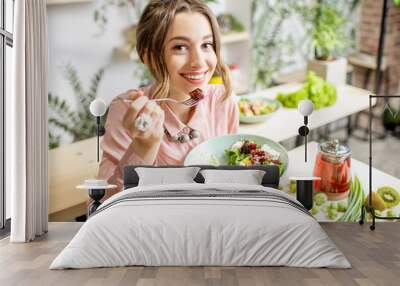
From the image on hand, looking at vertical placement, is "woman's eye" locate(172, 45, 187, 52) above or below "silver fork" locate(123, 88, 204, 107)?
above

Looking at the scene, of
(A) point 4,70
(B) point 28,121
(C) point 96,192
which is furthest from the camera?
(C) point 96,192

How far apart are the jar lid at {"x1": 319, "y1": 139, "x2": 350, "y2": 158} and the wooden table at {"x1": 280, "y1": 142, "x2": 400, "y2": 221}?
88 millimetres

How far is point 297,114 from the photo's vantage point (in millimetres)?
5723

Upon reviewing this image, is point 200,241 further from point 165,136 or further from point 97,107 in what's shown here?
point 97,107

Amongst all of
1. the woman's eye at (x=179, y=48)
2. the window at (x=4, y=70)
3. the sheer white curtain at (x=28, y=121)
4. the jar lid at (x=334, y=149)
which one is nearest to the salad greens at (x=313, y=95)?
the jar lid at (x=334, y=149)

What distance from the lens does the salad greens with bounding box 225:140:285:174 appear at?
5574mm

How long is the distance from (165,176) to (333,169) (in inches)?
56.1

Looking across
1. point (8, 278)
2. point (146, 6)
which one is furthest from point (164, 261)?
point (146, 6)

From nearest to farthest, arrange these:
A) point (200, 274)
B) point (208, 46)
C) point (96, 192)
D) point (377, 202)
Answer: point (200, 274), point (96, 192), point (208, 46), point (377, 202)

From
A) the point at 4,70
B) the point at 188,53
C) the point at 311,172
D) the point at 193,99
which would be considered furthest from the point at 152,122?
the point at 311,172

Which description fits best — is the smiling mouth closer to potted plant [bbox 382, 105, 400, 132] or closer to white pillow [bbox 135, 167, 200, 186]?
white pillow [bbox 135, 167, 200, 186]

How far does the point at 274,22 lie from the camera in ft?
19.0

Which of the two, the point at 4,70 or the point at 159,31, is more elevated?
the point at 159,31

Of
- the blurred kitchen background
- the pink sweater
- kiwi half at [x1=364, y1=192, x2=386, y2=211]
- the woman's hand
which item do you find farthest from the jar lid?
the woman's hand
